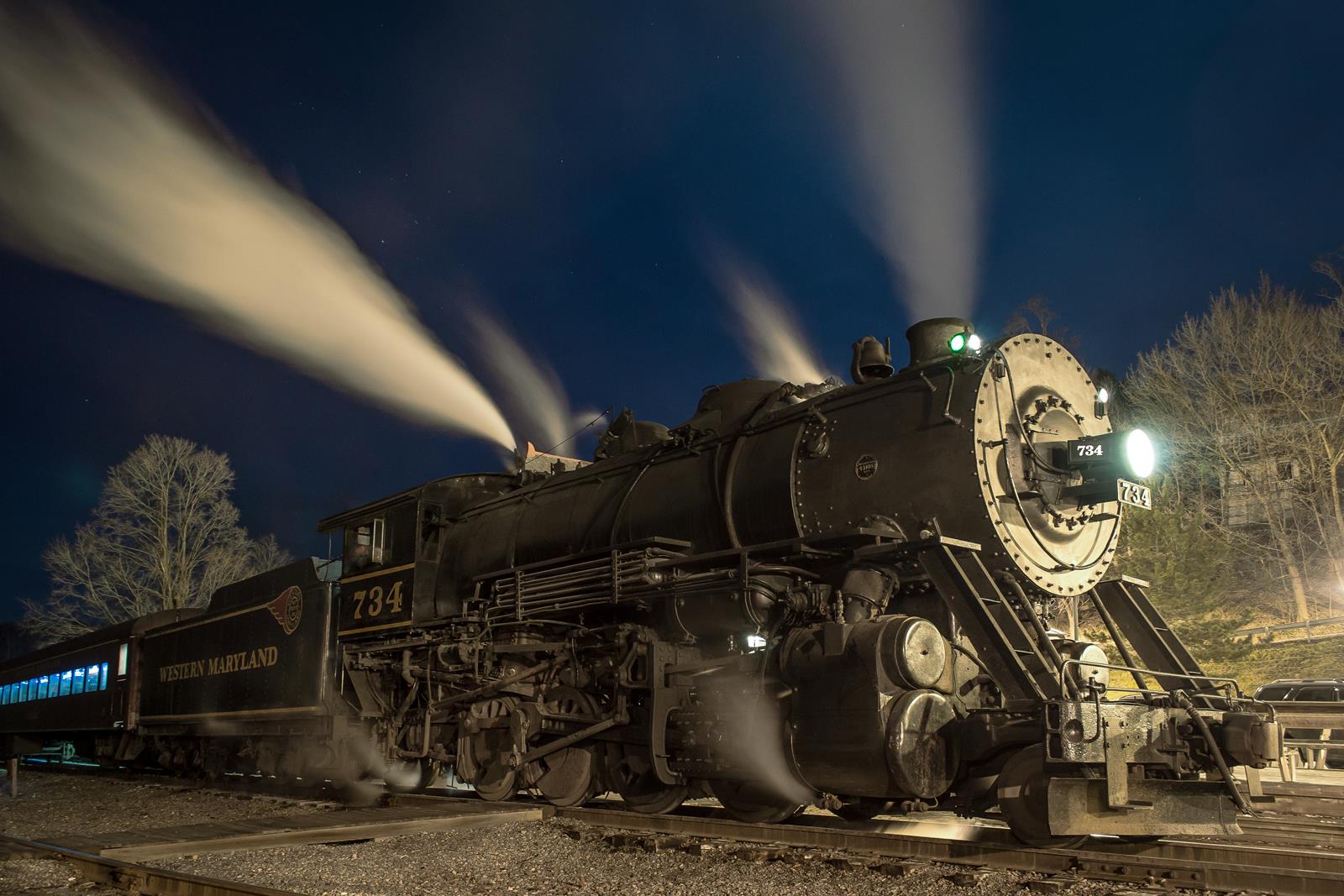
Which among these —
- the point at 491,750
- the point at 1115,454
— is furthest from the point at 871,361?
the point at 491,750

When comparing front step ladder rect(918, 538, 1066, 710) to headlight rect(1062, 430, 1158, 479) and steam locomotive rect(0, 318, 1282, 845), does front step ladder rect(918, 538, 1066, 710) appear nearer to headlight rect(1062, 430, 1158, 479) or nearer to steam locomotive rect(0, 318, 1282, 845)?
steam locomotive rect(0, 318, 1282, 845)

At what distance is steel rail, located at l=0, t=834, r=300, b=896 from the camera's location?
484 centimetres

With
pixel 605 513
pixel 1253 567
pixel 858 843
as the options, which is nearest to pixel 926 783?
pixel 858 843

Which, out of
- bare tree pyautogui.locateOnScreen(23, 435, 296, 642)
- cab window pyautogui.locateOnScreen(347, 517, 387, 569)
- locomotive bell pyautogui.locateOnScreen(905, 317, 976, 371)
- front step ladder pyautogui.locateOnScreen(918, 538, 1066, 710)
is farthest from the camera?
bare tree pyautogui.locateOnScreen(23, 435, 296, 642)

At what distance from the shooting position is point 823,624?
654 centimetres

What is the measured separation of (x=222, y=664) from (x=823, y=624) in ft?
33.1

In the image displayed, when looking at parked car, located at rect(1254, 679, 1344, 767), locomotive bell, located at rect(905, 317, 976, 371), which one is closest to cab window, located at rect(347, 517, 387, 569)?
locomotive bell, located at rect(905, 317, 976, 371)

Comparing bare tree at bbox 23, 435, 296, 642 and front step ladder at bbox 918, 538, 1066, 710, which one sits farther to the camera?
bare tree at bbox 23, 435, 296, 642

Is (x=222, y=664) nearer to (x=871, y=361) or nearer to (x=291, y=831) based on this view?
(x=291, y=831)

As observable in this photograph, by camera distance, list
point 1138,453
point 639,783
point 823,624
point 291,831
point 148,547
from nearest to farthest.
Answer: point 823,624 < point 291,831 < point 1138,453 < point 639,783 < point 148,547

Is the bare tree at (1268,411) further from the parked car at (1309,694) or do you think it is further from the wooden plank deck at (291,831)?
the wooden plank deck at (291,831)

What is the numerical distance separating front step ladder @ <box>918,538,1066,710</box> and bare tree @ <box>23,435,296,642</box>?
89.2 ft

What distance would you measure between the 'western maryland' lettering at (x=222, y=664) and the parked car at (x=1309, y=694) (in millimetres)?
15633

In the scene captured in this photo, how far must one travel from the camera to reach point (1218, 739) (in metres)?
5.79
